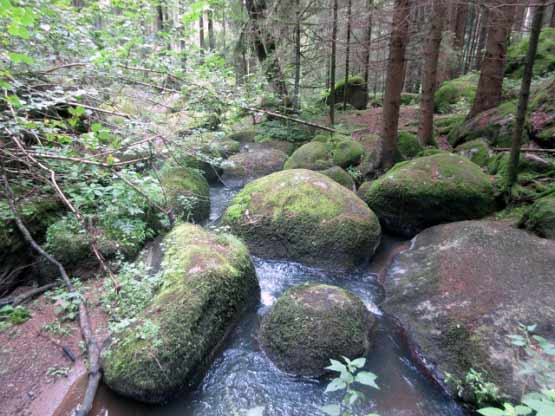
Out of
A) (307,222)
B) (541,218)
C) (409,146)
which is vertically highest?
(409,146)

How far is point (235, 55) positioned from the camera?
38.4 ft

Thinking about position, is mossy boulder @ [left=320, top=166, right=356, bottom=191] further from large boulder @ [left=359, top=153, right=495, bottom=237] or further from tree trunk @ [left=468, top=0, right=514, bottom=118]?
tree trunk @ [left=468, top=0, right=514, bottom=118]

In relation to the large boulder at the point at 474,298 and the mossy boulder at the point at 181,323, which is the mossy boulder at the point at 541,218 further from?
the mossy boulder at the point at 181,323

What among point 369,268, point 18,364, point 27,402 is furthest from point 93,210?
point 369,268

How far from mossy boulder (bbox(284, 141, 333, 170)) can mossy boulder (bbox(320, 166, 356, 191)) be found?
0.80 meters

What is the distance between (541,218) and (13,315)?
6.87 m

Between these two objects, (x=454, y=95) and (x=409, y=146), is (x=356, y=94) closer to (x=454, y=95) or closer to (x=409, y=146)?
(x=454, y=95)

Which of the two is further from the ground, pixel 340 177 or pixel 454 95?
pixel 454 95

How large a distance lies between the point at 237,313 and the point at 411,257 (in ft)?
9.48

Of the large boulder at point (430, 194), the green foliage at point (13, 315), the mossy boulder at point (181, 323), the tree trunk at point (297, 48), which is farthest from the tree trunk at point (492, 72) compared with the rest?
the green foliage at point (13, 315)

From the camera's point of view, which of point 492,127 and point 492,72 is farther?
point 492,72

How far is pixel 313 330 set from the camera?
3.73 metres

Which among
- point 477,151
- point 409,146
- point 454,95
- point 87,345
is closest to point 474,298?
point 87,345

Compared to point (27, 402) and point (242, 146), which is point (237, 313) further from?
point (242, 146)
